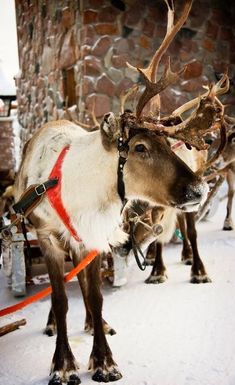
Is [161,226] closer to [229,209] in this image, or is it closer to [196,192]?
[196,192]

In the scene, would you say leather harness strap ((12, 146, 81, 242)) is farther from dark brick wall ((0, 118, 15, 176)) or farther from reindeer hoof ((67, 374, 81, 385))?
dark brick wall ((0, 118, 15, 176))

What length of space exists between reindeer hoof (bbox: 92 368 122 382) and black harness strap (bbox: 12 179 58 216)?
104 centimetres

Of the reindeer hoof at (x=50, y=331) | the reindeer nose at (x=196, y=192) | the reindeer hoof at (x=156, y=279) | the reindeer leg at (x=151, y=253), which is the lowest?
the reindeer leg at (x=151, y=253)

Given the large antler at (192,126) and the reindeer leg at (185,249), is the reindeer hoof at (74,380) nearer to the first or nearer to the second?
the large antler at (192,126)

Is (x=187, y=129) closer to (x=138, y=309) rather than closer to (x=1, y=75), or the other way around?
(x=138, y=309)

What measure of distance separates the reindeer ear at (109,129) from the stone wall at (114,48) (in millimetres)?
4098

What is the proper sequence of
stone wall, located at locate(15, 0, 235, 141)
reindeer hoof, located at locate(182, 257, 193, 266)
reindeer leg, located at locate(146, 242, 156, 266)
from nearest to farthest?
1. reindeer hoof, located at locate(182, 257, 193, 266)
2. reindeer leg, located at locate(146, 242, 156, 266)
3. stone wall, located at locate(15, 0, 235, 141)

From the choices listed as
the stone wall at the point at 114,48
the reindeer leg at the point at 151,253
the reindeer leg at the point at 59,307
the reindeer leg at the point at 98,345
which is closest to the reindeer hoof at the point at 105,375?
the reindeer leg at the point at 98,345

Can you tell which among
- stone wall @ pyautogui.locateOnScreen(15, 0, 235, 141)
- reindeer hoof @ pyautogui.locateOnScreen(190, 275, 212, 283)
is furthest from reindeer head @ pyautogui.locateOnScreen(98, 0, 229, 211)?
stone wall @ pyautogui.locateOnScreen(15, 0, 235, 141)

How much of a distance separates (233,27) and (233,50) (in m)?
0.39

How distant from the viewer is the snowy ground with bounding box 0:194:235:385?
2443 mm

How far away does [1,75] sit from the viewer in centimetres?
1009

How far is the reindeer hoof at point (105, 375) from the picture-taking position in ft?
7.85

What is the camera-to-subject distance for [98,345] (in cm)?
251
